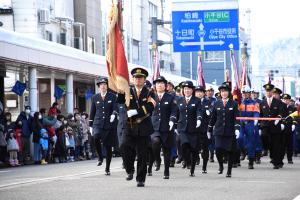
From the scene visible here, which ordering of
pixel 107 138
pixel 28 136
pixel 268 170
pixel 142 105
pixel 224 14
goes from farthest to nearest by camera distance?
pixel 224 14, pixel 28 136, pixel 268 170, pixel 107 138, pixel 142 105

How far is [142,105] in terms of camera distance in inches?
565

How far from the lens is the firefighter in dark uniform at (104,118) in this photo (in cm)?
1769

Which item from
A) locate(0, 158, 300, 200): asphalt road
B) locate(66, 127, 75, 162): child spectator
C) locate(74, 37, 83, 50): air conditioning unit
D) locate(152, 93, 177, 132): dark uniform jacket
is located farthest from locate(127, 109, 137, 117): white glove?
locate(74, 37, 83, 50): air conditioning unit

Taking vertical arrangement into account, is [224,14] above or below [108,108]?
above

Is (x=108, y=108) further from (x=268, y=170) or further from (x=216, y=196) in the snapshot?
(x=216, y=196)

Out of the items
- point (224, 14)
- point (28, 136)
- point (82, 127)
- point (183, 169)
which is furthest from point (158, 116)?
point (224, 14)

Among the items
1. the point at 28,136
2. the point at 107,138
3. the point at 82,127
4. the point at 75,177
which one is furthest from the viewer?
the point at 82,127

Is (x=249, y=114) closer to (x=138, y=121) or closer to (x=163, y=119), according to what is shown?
(x=163, y=119)

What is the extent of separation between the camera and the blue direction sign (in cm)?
3550

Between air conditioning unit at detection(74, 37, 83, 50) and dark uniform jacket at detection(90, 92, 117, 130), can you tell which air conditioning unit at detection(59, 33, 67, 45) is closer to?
air conditioning unit at detection(74, 37, 83, 50)

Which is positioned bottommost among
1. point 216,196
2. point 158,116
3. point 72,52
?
point 216,196

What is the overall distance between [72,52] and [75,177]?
1423 centimetres

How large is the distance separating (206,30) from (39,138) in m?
12.4

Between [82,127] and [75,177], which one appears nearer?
[75,177]
